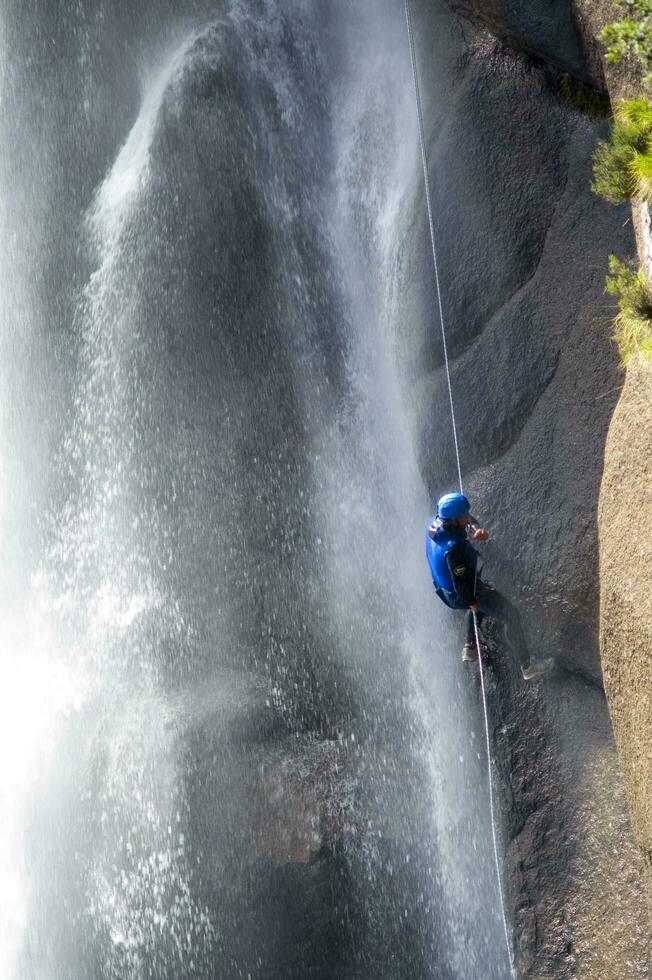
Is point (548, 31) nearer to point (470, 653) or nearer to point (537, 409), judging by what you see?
point (537, 409)

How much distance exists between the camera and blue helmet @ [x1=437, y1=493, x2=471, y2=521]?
906 centimetres

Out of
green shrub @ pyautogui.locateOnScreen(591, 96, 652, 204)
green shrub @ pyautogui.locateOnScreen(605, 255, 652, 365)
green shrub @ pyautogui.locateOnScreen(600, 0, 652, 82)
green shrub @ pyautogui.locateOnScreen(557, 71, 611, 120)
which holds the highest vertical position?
green shrub @ pyautogui.locateOnScreen(600, 0, 652, 82)

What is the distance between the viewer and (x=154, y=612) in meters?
12.0

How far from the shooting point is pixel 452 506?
907cm

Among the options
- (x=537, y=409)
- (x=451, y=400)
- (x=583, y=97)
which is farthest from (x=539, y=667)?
(x=583, y=97)

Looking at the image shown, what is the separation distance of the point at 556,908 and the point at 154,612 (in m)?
5.50

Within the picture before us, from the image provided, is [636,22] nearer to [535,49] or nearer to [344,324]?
[535,49]

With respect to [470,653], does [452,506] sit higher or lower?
higher

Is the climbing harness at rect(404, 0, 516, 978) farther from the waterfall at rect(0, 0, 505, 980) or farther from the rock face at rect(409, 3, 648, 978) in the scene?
the waterfall at rect(0, 0, 505, 980)

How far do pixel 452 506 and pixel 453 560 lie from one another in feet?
1.85

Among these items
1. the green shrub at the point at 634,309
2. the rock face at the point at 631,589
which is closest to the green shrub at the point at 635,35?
the green shrub at the point at 634,309

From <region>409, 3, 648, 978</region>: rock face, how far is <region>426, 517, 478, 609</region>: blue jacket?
102 cm

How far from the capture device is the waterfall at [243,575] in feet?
A: 35.4

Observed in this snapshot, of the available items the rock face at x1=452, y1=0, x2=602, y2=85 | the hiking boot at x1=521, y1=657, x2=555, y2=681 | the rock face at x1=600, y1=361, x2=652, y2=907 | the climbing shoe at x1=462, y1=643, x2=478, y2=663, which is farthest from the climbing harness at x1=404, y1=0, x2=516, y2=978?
the rock face at x1=600, y1=361, x2=652, y2=907
